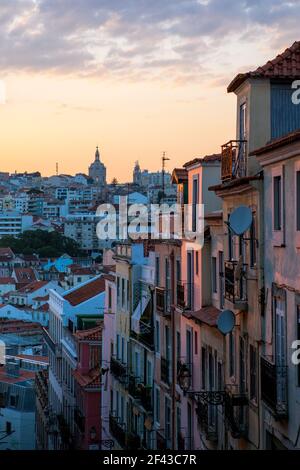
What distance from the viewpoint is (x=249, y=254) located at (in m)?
18.0

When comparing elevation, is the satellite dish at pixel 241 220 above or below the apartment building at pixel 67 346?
above

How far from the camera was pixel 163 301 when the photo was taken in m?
28.1

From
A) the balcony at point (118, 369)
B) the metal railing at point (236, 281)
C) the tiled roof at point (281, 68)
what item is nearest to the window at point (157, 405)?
the balcony at point (118, 369)

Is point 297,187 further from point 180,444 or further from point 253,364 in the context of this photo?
point 180,444

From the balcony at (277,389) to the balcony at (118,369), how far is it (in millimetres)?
16659

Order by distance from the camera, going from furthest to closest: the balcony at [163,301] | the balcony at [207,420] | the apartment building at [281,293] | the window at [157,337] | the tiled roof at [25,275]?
1. the tiled roof at [25,275]
2. the window at [157,337]
3. the balcony at [163,301]
4. the balcony at [207,420]
5. the apartment building at [281,293]

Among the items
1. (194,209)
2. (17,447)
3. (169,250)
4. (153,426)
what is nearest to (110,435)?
(153,426)

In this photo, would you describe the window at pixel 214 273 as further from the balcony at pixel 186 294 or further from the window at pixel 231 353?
the window at pixel 231 353

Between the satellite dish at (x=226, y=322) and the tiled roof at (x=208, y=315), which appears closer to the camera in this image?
the satellite dish at (x=226, y=322)

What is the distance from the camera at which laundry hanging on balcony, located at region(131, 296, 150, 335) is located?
3092 cm

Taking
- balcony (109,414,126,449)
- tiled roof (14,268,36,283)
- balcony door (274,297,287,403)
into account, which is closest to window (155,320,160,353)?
balcony (109,414,126,449)

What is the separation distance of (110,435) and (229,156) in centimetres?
1767

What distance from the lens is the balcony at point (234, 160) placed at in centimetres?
1869

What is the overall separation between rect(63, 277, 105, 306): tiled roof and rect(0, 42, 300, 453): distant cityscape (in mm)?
129
